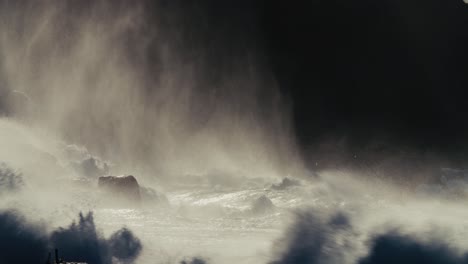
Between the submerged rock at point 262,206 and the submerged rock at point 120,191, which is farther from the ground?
the submerged rock at point 120,191

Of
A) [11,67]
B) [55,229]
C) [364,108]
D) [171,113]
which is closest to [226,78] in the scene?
[171,113]

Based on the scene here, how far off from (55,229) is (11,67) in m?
65.7

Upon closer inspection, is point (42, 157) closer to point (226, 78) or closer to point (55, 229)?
point (55, 229)

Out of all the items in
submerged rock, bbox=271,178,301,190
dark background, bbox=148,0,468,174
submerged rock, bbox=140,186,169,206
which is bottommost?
submerged rock, bbox=140,186,169,206

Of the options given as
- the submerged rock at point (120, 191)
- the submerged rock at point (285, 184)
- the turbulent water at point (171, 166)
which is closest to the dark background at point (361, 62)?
the turbulent water at point (171, 166)

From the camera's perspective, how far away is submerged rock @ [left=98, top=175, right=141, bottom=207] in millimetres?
42972

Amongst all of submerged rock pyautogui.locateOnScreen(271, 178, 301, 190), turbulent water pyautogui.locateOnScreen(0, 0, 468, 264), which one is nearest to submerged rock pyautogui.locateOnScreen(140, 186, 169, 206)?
turbulent water pyautogui.locateOnScreen(0, 0, 468, 264)

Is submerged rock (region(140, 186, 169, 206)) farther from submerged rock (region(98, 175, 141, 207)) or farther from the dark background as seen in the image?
the dark background

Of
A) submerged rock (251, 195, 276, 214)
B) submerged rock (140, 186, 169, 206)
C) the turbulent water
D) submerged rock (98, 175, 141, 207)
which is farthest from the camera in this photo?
submerged rock (140, 186, 169, 206)

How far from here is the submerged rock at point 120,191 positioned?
4297 centimetres

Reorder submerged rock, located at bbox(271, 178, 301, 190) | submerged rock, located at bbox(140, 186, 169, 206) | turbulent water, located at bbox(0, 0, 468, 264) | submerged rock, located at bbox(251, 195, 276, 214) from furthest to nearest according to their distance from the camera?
submerged rock, located at bbox(271, 178, 301, 190), submerged rock, located at bbox(140, 186, 169, 206), submerged rock, located at bbox(251, 195, 276, 214), turbulent water, located at bbox(0, 0, 468, 264)

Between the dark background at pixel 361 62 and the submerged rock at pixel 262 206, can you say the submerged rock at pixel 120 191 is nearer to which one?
the submerged rock at pixel 262 206

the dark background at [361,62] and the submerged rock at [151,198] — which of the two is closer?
the submerged rock at [151,198]

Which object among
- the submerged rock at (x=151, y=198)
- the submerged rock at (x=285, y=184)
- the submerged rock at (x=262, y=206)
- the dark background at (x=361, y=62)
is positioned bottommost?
the submerged rock at (x=262, y=206)
